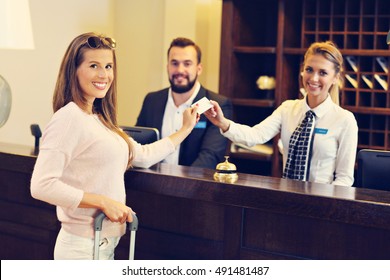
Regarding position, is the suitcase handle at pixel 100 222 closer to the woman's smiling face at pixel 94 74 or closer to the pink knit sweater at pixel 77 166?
the pink knit sweater at pixel 77 166

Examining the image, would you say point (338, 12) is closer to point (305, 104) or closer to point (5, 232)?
point (305, 104)

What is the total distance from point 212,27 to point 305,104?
2260 millimetres

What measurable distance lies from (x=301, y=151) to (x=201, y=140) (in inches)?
40.3

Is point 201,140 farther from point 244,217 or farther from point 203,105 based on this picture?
point 244,217

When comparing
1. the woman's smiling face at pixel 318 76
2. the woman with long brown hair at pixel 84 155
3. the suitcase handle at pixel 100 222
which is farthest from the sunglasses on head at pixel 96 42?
the woman's smiling face at pixel 318 76

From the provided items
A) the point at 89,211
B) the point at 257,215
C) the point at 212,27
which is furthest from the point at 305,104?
the point at 212,27

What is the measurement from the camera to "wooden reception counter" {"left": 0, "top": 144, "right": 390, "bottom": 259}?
2.38 m

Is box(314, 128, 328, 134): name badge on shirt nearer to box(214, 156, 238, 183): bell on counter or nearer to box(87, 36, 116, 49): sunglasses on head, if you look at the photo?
box(214, 156, 238, 183): bell on counter

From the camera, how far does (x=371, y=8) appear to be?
452cm

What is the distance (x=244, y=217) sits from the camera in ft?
8.61

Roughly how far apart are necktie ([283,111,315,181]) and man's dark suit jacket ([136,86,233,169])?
33.2 inches

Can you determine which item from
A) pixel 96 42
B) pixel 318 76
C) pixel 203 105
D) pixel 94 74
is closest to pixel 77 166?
pixel 94 74

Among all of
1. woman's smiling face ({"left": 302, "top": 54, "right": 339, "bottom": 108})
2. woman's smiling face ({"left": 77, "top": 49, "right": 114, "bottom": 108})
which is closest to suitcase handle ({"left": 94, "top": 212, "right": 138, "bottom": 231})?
woman's smiling face ({"left": 77, "top": 49, "right": 114, "bottom": 108})

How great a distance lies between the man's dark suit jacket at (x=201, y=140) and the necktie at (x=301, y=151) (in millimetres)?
843
